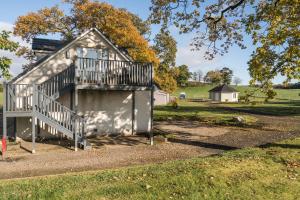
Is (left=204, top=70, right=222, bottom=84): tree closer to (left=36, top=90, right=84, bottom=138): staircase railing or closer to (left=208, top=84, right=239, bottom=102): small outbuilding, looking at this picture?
(left=208, top=84, right=239, bottom=102): small outbuilding

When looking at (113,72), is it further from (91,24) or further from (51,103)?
(91,24)

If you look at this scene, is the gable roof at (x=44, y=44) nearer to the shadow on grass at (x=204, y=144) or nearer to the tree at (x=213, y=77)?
the shadow on grass at (x=204, y=144)

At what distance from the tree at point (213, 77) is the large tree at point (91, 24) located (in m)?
98.6

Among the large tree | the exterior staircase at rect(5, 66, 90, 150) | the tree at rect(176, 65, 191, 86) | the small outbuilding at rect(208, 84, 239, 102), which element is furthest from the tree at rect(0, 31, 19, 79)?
the tree at rect(176, 65, 191, 86)

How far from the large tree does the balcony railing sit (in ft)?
60.5

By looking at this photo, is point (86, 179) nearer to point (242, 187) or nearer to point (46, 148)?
point (242, 187)

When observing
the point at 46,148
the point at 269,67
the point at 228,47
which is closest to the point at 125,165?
the point at 46,148

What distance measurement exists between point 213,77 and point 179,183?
137m

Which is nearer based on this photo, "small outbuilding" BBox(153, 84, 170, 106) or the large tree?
the large tree

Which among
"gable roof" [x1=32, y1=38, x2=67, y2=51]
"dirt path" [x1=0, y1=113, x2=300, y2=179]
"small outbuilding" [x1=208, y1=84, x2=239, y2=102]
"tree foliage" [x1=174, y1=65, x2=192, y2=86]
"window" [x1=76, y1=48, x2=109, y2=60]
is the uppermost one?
"tree foliage" [x1=174, y1=65, x2=192, y2=86]

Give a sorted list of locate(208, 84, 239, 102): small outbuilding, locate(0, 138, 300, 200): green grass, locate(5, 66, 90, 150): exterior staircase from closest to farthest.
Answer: locate(0, 138, 300, 200): green grass < locate(5, 66, 90, 150): exterior staircase < locate(208, 84, 239, 102): small outbuilding

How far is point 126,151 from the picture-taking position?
1731cm

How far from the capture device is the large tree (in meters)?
41.1

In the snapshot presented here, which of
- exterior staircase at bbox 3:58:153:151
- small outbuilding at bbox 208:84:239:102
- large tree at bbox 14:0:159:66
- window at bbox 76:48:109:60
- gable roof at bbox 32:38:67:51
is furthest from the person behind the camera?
small outbuilding at bbox 208:84:239:102
